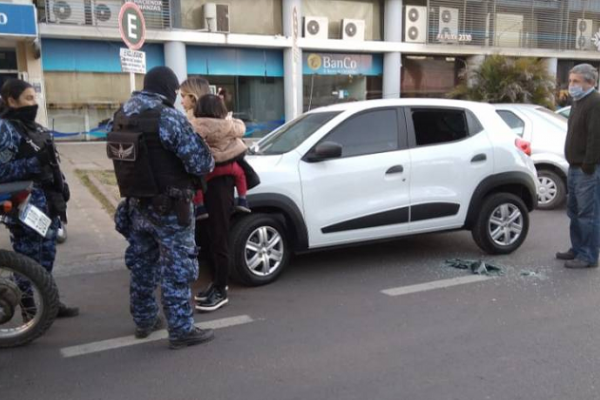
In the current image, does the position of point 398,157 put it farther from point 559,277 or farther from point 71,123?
point 71,123

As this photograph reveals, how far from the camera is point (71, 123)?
18531 millimetres

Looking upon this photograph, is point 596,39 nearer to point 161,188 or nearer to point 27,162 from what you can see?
point 161,188

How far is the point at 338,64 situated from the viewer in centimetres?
2236

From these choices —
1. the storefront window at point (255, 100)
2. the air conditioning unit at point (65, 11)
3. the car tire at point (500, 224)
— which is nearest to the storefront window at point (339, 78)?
the storefront window at point (255, 100)

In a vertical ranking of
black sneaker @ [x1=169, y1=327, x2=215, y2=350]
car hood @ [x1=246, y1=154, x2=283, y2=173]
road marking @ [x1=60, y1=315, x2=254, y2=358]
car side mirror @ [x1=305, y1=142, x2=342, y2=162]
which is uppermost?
car side mirror @ [x1=305, y1=142, x2=342, y2=162]

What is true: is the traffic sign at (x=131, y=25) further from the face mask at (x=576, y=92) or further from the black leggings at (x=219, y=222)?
the face mask at (x=576, y=92)

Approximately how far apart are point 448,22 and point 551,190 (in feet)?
55.5

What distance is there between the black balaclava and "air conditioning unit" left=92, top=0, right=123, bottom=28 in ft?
51.7

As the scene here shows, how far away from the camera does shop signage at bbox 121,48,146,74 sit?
824 centimetres

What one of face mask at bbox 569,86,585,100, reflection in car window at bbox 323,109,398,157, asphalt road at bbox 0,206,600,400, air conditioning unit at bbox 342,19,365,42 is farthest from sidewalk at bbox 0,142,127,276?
air conditioning unit at bbox 342,19,365,42

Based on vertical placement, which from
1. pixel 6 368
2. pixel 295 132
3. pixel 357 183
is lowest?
pixel 6 368

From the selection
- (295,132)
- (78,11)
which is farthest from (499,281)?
(78,11)

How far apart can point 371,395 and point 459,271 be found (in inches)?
106

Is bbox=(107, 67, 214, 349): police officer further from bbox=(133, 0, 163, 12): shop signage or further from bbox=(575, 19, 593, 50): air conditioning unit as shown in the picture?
bbox=(575, 19, 593, 50): air conditioning unit
